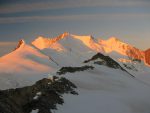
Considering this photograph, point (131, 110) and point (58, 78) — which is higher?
point (58, 78)

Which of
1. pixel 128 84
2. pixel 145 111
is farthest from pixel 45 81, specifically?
pixel 128 84

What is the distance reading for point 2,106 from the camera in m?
65.6

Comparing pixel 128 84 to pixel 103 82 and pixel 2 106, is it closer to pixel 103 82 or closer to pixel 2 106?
pixel 103 82

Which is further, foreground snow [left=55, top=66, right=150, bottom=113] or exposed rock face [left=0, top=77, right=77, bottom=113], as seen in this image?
foreground snow [left=55, top=66, right=150, bottom=113]

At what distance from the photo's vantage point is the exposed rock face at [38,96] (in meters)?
74.8

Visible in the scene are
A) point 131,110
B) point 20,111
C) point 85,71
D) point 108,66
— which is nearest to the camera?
point 20,111

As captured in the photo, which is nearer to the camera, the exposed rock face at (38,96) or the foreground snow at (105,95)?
the exposed rock face at (38,96)

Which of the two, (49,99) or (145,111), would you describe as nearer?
(49,99)

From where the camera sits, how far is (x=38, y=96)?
286 ft

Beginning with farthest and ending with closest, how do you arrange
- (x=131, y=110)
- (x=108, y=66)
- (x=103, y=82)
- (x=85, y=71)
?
1. (x=108, y=66)
2. (x=85, y=71)
3. (x=103, y=82)
4. (x=131, y=110)

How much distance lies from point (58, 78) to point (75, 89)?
543cm

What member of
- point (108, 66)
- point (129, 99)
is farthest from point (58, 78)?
point (108, 66)

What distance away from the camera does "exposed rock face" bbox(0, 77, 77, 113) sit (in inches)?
2946

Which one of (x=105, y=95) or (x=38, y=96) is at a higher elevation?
(x=38, y=96)
